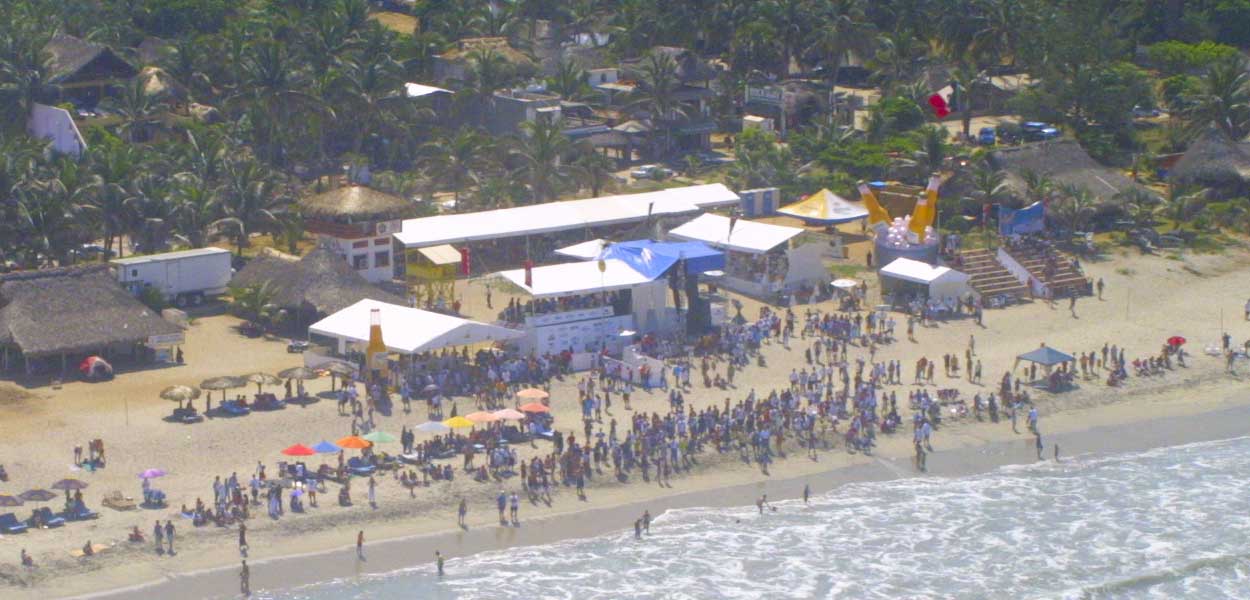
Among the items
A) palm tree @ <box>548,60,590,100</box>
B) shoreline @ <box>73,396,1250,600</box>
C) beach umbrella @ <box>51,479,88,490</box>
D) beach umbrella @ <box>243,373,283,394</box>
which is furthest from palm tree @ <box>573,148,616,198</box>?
beach umbrella @ <box>51,479,88,490</box>

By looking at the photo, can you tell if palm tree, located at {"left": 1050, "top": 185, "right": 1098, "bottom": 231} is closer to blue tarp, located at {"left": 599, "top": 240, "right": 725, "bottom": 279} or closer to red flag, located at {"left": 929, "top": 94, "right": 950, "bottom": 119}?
blue tarp, located at {"left": 599, "top": 240, "right": 725, "bottom": 279}

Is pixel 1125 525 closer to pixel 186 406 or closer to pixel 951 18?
pixel 186 406

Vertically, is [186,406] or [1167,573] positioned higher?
[186,406]

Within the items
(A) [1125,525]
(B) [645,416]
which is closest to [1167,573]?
(A) [1125,525]

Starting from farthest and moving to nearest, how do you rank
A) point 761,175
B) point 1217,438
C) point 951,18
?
point 951,18
point 761,175
point 1217,438

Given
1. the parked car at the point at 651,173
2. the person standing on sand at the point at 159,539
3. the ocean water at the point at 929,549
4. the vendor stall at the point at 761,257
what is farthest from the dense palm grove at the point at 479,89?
the ocean water at the point at 929,549

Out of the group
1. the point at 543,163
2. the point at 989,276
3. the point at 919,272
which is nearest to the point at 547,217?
the point at 543,163
